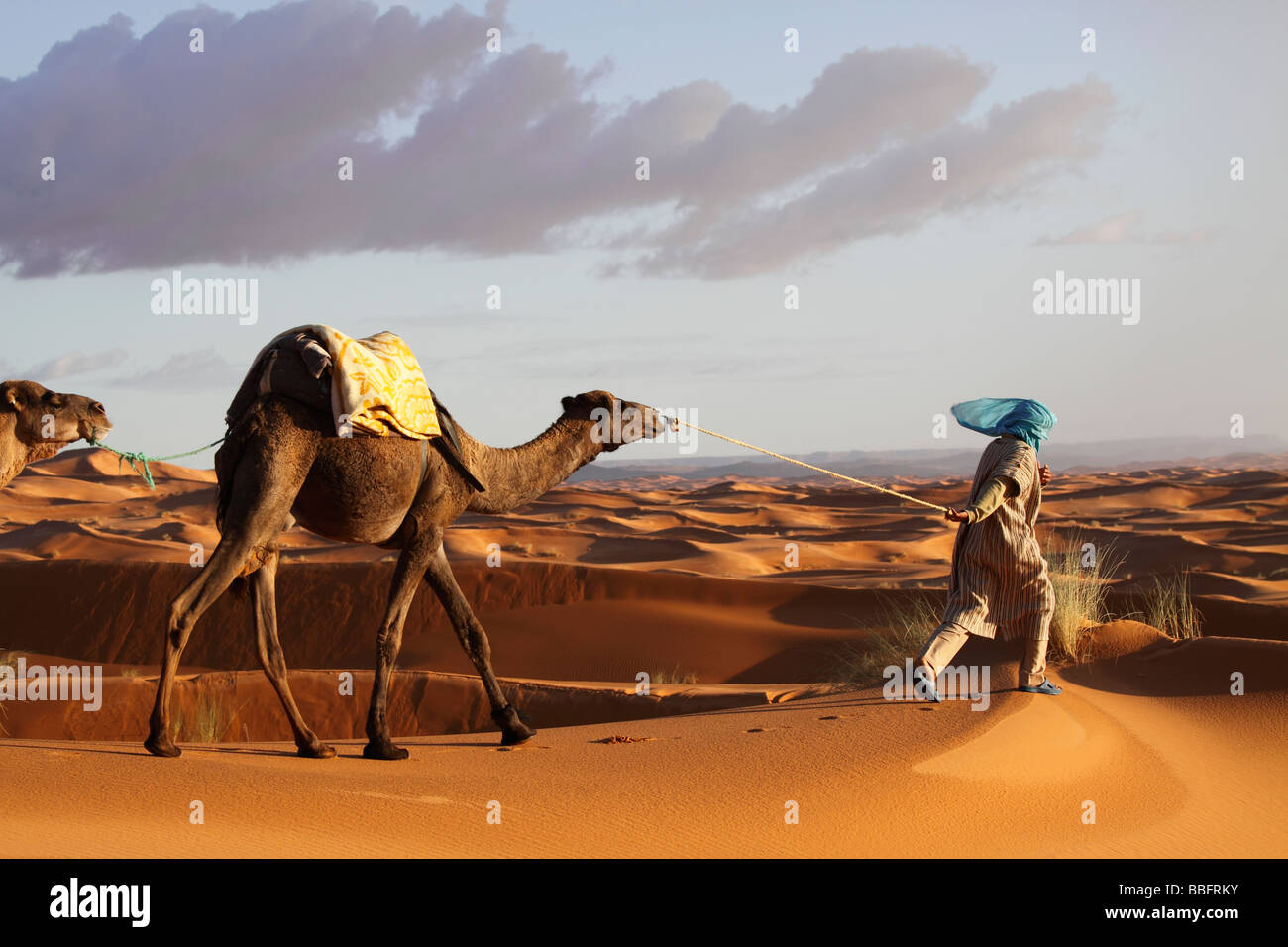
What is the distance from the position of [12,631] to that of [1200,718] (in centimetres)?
1844

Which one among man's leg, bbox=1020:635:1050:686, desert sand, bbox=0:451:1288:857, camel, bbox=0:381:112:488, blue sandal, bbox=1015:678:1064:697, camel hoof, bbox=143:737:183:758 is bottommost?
desert sand, bbox=0:451:1288:857

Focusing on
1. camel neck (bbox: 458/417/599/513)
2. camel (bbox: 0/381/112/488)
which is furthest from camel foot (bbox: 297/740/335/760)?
camel (bbox: 0/381/112/488)

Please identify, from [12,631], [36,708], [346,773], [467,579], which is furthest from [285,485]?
[12,631]

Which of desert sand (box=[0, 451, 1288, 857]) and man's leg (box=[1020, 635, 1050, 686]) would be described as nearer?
desert sand (box=[0, 451, 1288, 857])

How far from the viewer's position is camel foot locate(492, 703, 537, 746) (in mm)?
8820

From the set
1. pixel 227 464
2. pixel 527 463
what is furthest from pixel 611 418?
pixel 227 464

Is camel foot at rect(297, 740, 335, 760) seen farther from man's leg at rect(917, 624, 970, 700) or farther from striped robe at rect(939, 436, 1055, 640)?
striped robe at rect(939, 436, 1055, 640)

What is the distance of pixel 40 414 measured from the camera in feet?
25.9

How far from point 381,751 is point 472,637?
100 cm

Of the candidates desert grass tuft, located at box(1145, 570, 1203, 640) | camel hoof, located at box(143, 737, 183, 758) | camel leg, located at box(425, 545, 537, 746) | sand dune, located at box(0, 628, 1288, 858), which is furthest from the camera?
desert grass tuft, located at box(1145, 570, 1203, 640)

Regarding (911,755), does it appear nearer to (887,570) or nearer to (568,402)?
(568,402)

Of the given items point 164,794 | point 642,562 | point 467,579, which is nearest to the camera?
point 164,794

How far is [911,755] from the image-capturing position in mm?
7496

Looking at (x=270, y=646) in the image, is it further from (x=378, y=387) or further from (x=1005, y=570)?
(x=1005, y=570)
